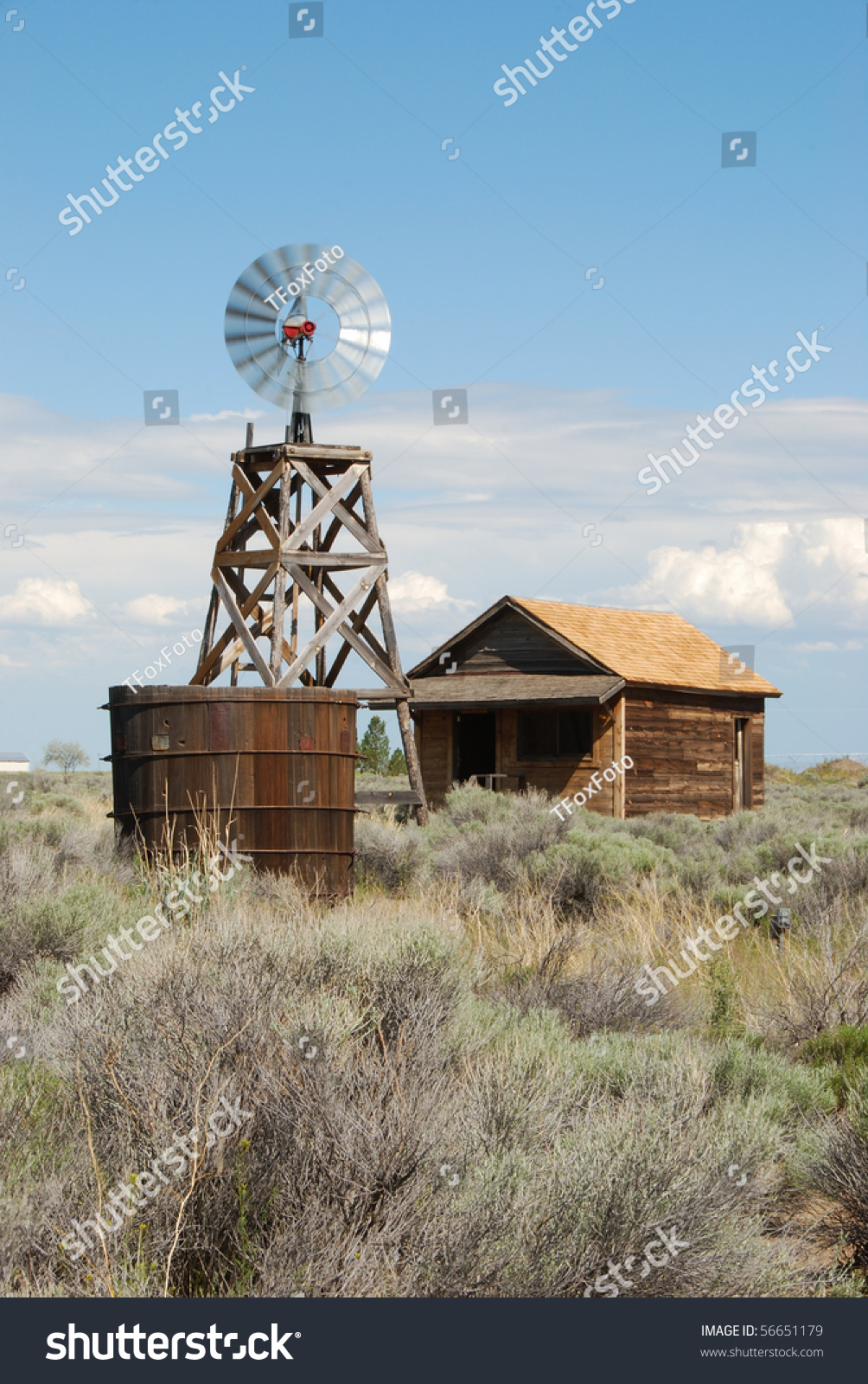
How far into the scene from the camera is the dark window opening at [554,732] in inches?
980

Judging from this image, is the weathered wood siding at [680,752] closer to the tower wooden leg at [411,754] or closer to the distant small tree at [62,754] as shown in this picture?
the tower wooden leg at [411,754]

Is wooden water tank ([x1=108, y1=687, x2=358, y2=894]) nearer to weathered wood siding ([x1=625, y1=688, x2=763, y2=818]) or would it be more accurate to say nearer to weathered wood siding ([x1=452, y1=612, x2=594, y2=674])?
weathered wood siding ([x1=625, y1=688, x2=763, y2=818])

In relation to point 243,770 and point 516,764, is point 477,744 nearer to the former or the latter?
point 516,764

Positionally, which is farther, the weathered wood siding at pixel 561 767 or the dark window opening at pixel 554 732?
the dark window opening at pixel 554 732

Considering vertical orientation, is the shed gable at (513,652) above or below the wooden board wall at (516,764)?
above

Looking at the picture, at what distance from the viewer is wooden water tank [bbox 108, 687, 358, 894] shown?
34.6 feet

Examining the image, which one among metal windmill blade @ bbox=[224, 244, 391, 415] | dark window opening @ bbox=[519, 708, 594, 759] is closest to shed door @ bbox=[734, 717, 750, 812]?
dark window opening @ bbox=[519, 708, 594, 759]

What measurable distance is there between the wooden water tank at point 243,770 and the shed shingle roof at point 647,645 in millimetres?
13473

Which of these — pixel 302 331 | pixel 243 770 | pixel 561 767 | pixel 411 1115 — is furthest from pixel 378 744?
pixel 411 1115

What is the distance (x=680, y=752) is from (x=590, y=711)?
2039mm

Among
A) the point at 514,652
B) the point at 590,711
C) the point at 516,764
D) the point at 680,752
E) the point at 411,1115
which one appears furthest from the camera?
the point at 514,652

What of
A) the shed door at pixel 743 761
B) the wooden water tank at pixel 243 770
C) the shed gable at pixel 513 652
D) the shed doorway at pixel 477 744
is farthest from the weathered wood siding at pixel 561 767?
the wooden water tank at pixel 243 770

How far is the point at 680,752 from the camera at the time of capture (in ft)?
82.3
